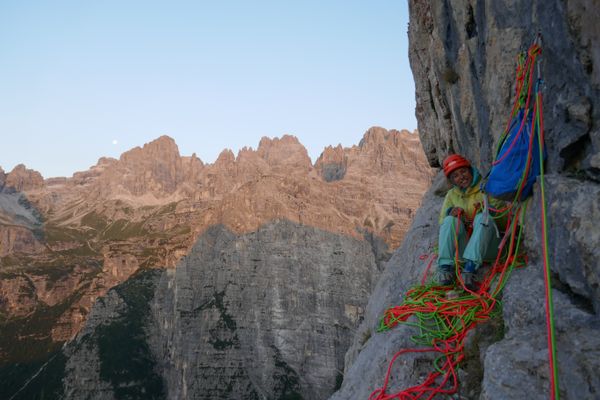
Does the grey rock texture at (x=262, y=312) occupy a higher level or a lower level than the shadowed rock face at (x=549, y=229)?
lower

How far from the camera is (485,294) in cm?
864

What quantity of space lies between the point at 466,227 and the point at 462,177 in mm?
1020

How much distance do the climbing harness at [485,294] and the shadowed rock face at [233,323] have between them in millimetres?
120028

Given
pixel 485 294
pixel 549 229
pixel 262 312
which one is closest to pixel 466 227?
pixel 485 294

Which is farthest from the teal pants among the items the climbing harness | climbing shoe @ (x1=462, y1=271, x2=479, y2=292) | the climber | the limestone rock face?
the limestone rock face

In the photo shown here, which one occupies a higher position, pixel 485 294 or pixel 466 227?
pixel 466 227

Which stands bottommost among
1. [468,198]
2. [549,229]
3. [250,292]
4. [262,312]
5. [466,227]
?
[262,312]

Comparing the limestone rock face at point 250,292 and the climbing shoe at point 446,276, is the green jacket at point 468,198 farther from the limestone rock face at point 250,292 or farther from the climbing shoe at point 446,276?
the limestone rock face at point 250,292

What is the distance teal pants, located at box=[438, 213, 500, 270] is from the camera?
30.6 feet

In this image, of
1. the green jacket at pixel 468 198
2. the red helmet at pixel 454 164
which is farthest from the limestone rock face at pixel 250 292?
the red helmet at pixel 454 164

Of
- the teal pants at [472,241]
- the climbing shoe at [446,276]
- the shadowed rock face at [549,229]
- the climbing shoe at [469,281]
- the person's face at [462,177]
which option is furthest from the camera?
the person's face at [462,177]

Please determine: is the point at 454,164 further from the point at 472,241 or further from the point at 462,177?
the point at 472,241

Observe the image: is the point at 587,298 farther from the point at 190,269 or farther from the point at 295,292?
the point at 190,269

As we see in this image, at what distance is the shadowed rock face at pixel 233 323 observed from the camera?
12631 cm
